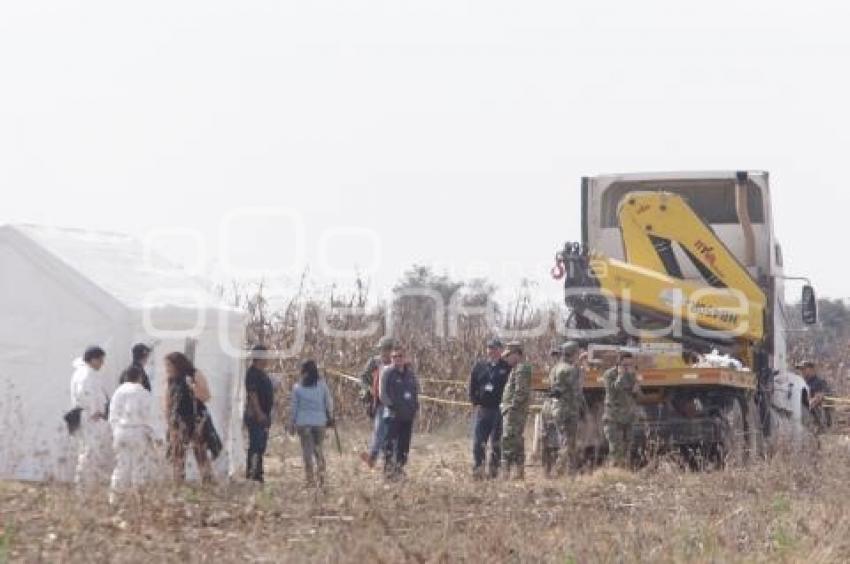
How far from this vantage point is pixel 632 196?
68.6 ft

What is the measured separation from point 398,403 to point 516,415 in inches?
50.9

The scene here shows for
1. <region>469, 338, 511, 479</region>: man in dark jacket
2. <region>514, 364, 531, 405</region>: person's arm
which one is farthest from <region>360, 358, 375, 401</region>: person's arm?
<region>514, 364, 531, 405</region>: person's arm

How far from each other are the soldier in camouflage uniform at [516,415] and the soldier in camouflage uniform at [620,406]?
88 centimetres

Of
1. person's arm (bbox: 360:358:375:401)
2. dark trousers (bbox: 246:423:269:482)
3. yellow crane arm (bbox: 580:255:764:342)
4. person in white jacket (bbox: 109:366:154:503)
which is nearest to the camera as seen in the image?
person in white jacket (bbox: 109:366:154:503)

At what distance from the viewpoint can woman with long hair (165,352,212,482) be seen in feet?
51.6

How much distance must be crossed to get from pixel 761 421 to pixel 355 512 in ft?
28.4

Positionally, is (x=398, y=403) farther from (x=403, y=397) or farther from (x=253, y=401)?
(x=253, y=401)

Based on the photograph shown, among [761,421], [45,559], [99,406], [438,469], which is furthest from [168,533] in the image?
[761,421]

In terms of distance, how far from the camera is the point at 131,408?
14766mm

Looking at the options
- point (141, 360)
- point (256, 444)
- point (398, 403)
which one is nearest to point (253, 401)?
point (256, 444)

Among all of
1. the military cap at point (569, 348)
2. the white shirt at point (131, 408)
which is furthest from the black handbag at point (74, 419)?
the military cap at point (569, 348)

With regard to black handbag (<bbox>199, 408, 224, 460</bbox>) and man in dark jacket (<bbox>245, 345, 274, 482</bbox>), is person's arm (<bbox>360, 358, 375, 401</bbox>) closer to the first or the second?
man in dark jacket (<bbox>245, 345, 274, 482</bbox>)

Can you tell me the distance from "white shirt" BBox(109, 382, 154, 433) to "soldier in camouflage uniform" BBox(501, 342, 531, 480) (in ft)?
17.5

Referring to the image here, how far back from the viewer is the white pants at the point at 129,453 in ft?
47.2
